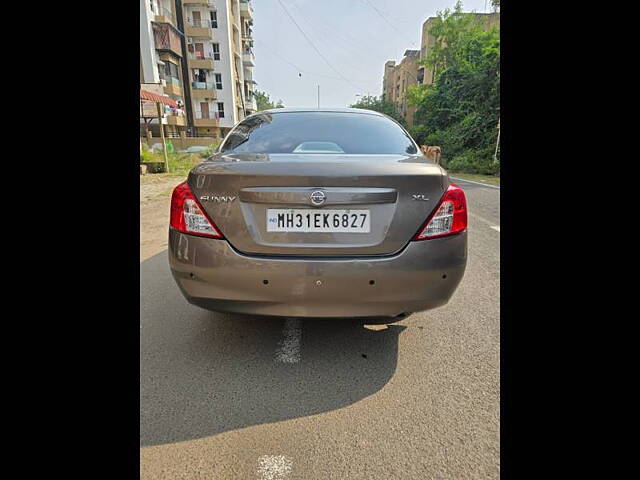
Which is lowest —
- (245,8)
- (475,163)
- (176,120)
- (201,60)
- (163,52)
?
(475,163)

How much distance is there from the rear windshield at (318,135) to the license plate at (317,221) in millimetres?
577

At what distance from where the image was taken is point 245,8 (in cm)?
3912

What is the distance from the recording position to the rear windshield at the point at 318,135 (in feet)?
6.79

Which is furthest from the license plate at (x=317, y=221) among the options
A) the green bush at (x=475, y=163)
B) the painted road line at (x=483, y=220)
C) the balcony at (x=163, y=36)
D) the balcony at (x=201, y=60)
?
the balcony at (x=201, y=60)

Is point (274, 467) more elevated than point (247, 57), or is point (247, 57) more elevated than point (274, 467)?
point (247, 57)

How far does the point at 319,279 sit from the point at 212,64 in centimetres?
3738

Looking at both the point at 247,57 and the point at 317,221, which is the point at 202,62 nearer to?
the point at 247,57

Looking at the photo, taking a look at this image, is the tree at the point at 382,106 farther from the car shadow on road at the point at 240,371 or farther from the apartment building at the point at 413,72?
the car shadow on road at the point at 240,371

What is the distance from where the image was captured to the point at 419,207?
157cm

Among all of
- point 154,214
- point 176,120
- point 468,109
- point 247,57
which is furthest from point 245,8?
point 154,214
